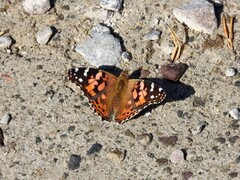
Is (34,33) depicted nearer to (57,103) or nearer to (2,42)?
(2,42)

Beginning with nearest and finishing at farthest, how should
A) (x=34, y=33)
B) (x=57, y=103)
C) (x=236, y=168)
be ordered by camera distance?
(x=236, y=168) → (x=57, y=103) → (x=34, y=33)

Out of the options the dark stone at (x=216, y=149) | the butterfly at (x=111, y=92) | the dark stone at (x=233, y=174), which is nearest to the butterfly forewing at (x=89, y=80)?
the butterfly at (x=111, y=92)

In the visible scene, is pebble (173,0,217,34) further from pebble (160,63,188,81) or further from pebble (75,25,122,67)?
pebble (75,25,122,67)

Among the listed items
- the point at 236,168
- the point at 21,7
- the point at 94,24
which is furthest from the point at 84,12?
the point at 236,168

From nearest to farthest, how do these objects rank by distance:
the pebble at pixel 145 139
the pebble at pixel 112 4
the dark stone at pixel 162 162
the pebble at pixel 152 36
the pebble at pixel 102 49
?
the dark stone at pixel 162 162 → the pebble at pixel 145 139 → the pebble at pixel 102 49 → the pebble at pixel 152 36 → the pebble at pixel 112 4

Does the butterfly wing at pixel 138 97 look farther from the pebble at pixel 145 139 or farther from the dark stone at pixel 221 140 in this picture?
the dark stone at pixel 221 140
